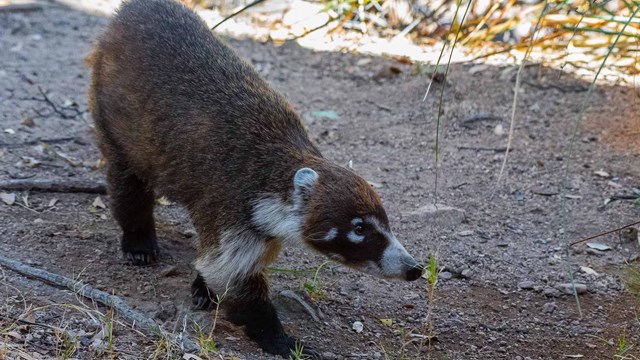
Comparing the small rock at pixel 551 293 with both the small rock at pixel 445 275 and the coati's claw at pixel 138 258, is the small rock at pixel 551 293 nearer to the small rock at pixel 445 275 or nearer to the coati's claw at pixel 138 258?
the small rock at pixel 445 275

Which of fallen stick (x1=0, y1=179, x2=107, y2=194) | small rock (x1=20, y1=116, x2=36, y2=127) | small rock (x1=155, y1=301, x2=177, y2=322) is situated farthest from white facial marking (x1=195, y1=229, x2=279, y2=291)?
small rock (x1=20, y1=116, x2=36, y2=127)

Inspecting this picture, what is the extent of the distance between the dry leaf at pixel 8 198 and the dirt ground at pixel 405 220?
0.04m

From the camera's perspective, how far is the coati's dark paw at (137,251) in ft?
18.1

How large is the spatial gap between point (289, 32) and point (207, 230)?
5329 millimetres

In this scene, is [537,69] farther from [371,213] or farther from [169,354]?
[169,354]

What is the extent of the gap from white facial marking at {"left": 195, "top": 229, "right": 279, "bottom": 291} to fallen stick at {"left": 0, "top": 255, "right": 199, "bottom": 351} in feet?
1.55

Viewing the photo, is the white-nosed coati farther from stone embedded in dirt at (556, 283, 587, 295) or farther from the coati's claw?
stone embedded in dirt at (556, 283, 587, 295)

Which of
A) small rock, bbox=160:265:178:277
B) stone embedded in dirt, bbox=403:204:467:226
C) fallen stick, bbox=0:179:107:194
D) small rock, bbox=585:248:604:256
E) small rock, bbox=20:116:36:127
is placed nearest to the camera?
small rock, bbox=160:265:178:277

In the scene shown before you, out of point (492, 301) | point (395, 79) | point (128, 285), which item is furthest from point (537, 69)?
point (128, 285)

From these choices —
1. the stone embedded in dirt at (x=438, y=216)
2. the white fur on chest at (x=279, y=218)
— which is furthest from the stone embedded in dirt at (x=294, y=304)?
the stone embedded in dirt at (x=438, y=216)

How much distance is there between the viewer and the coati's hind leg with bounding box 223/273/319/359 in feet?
15.4

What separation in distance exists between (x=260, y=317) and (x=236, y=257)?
37cm

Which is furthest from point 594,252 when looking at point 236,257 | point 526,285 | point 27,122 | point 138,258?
point 27,122

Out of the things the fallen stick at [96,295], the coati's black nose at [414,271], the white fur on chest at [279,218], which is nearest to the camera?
the fallen stick at [96,295]
